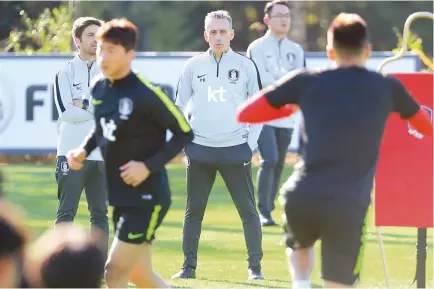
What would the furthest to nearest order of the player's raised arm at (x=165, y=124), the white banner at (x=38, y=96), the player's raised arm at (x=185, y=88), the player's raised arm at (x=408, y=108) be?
1. the white banner at (x=38, y=96)
2. the player's raised arm at (x=185, y=88)
3. the player's raised arm at (x=165, y=124)
4. the player's raised arm at (x=408, y=108)

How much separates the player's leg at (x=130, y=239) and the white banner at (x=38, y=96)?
12.4 meters

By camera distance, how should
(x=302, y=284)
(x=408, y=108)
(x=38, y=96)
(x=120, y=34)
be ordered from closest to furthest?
(x=408, y=108), (x=302, y=284), (x=120, y=34), (x=38, y=96)

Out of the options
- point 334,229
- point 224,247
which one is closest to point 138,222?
point 334,229

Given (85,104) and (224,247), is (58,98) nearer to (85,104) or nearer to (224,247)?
(85,104)

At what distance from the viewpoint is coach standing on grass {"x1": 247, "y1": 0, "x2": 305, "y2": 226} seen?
41.7 ft

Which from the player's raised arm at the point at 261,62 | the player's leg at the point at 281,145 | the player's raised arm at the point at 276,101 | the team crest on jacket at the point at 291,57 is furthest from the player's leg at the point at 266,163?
the player's raised arm at the point at 276,101

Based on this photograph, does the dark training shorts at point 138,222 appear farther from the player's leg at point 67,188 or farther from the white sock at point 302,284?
the player's leg at point 67,188

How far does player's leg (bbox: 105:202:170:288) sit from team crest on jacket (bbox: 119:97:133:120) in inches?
20.2

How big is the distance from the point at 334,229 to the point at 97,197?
371 centimetres

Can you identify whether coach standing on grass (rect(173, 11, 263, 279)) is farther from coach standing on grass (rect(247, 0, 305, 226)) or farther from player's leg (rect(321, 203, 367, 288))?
player's leg (rect(321, 203, 367, 288))

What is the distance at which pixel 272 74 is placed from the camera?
1271 centimetres

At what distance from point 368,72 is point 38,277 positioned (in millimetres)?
2515

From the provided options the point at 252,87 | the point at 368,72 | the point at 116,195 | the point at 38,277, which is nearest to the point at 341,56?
the point at 368,72

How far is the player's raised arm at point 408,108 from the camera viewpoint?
6.09 metres
